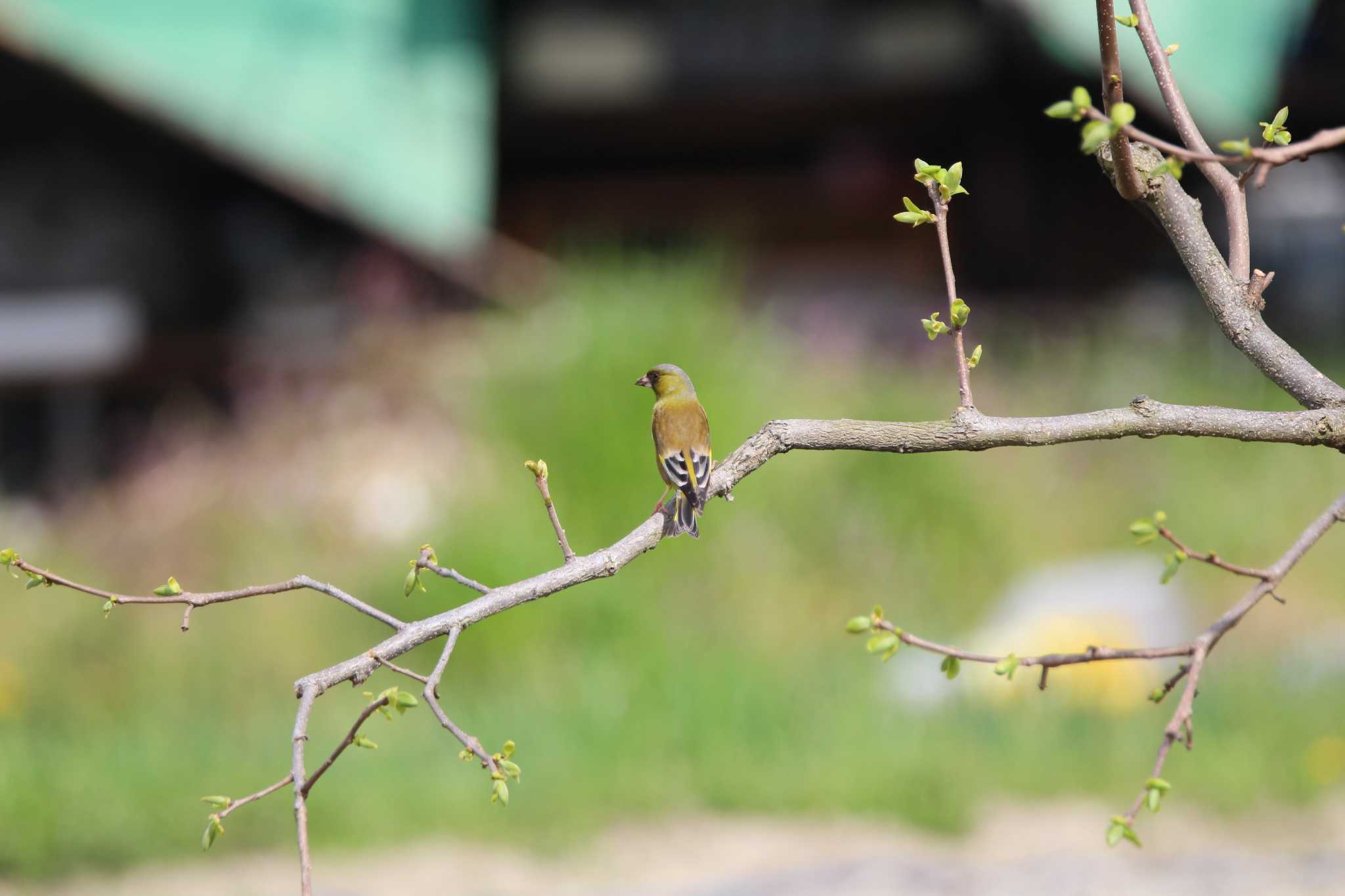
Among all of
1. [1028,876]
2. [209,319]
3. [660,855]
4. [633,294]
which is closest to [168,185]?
[209,319]

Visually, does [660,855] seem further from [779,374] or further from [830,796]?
[779,374]

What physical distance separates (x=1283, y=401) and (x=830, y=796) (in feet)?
16.1

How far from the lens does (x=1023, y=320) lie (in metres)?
10.4

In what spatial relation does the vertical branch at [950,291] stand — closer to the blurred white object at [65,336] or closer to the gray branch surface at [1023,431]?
the gray branch surface at [1023,431]

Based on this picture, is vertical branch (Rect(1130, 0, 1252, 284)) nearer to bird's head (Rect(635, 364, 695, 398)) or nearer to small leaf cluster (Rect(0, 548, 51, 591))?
bird's head (Rect(635, 364, 695, 398))

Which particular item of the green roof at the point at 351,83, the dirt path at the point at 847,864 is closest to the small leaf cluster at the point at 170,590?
the dirt path at the point at 847,864

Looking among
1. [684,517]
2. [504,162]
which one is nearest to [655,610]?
[684,517]

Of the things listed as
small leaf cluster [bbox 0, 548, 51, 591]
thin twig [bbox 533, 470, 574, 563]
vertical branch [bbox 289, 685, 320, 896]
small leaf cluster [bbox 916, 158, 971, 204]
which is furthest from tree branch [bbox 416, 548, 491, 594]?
Result: small leaf cluster [bbox 916, 158, 971, 204]

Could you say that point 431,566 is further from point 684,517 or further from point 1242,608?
point 1242,608

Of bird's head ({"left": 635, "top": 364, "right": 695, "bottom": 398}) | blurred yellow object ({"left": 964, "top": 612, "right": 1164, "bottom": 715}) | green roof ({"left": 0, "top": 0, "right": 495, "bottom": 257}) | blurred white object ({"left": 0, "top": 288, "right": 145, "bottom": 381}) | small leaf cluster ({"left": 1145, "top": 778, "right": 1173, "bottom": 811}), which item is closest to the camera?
small leaf cluster ({"left": 1145, "top": 778, "right": 1173, "bottom": 811})

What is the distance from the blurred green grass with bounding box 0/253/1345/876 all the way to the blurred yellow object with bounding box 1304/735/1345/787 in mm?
53

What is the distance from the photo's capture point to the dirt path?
3.96 m

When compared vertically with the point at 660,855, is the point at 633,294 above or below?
above

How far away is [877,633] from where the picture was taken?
165cm
